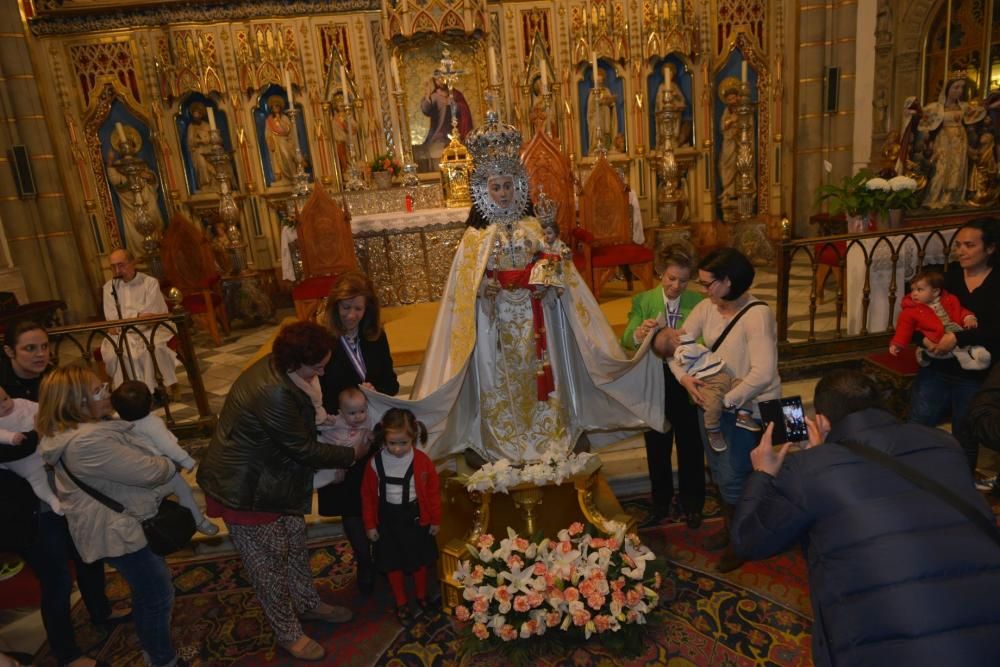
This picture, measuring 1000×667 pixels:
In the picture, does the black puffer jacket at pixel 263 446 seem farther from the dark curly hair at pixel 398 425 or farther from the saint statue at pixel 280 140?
the saint statue at pixel 280 140

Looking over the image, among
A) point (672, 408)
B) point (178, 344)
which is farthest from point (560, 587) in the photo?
Answer: point (178, 344)

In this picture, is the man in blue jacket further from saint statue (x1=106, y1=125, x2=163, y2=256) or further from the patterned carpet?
saint statue (x1=106, y1=125, x2=163, y2=256)

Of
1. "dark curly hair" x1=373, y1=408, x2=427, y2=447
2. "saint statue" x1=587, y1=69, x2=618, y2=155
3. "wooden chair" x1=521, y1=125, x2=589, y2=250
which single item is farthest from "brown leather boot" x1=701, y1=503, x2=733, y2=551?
"saint statue" x1=587, y1=69, x2=618, y2=155

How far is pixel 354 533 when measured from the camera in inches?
157

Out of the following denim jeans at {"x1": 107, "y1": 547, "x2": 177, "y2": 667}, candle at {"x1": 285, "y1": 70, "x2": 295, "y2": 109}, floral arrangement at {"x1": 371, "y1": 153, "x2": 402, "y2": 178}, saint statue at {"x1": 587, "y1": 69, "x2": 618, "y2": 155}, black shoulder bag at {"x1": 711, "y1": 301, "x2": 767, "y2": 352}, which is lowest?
denim jeans at {"x1": 107, "y1": 547, "x2": 177, "y2": 667}

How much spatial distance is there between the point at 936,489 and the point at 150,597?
337cm

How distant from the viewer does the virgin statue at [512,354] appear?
13.0 ft

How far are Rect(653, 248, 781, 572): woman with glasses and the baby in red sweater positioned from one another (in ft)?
4.74

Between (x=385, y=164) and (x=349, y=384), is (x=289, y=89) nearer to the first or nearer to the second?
(x=385, y=164)

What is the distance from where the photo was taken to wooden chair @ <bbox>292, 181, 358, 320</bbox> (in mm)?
8609

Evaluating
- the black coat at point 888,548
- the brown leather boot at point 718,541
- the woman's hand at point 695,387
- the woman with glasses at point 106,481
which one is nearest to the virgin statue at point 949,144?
the brown leather boot at point 718,541

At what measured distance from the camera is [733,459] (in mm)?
3693

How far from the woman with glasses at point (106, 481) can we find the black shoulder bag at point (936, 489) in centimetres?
299

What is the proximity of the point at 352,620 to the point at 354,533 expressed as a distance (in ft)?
1.58
